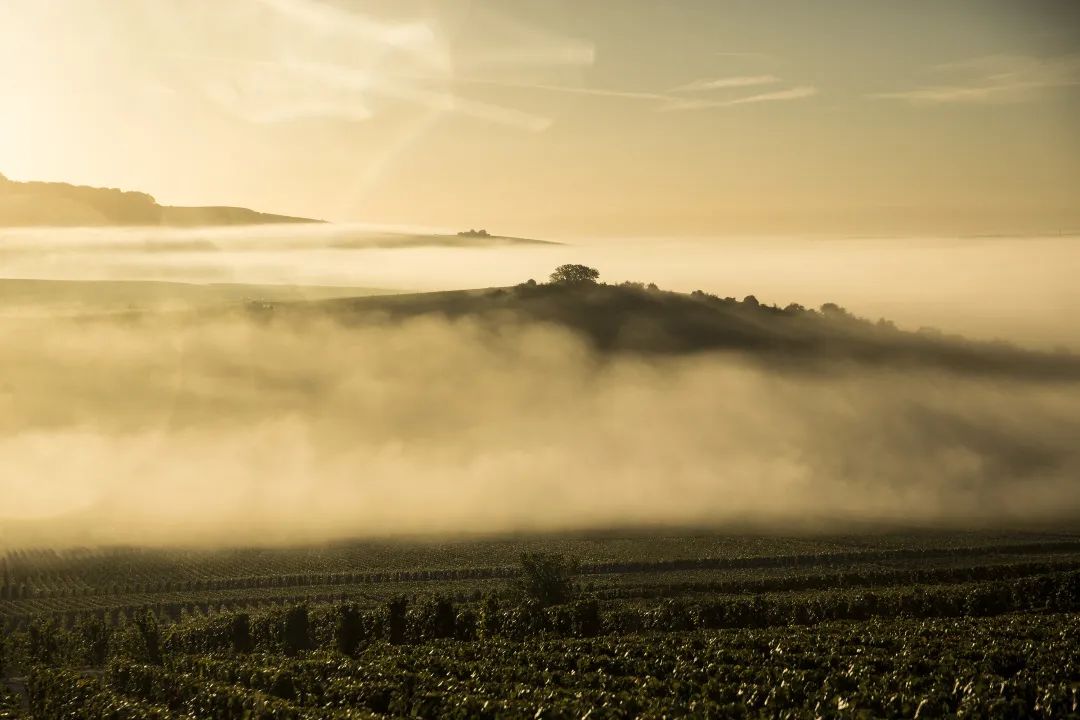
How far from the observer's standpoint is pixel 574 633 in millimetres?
108562

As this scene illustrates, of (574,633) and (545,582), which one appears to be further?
(545,582)

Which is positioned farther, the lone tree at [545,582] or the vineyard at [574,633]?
the lone tree at [545,582]

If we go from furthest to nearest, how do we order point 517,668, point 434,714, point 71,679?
point 71,679 < point 517,668 < point 434,714

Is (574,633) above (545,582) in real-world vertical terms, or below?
below

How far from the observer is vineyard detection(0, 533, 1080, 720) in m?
65.8

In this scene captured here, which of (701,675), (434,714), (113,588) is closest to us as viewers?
(434,714)

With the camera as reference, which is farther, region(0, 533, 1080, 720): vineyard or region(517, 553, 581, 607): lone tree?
region(517, 553, 581, 607): lone tree

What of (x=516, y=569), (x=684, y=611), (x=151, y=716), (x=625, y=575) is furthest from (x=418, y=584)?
(x=151, y=716)

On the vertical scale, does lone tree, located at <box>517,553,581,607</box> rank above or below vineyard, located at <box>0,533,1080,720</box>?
above

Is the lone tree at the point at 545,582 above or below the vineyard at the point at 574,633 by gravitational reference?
above

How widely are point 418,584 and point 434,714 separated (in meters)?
95.4

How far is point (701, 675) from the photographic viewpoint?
72688mm

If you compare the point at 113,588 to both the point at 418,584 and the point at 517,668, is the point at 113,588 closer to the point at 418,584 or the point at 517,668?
the point at 418,584

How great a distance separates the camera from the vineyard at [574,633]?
6575 centimetres
